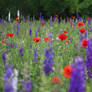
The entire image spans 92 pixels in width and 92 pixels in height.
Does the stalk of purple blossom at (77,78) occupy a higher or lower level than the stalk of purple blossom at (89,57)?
lower

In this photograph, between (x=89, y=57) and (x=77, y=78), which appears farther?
(x=89, y=57)

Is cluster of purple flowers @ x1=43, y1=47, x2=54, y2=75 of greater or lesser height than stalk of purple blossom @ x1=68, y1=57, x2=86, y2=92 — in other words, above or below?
above

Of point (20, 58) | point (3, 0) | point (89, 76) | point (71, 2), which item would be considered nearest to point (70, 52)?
point (20, 58)

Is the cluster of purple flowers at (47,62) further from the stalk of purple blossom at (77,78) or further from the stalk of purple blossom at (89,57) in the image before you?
the stalk of purple blossom at (77,78)

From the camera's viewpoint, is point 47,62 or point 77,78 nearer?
point 77,78

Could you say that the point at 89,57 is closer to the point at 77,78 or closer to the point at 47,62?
A: the point at 47,62

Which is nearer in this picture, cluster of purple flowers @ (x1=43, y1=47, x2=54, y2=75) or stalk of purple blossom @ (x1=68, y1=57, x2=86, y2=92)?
stalk of purple blossom @ (x1=68, y1=57, x2=86, y2=92)

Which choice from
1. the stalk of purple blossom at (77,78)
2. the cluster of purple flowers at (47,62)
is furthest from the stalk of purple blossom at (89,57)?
the stalk of purple blossom at (77,78)

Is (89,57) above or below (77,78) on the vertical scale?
above

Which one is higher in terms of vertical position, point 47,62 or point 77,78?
point 47,62

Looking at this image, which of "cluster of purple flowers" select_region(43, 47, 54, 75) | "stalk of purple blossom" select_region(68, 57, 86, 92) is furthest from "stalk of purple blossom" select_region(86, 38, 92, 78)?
"stalk of purple blossom" select_region(68, 57, 86, 92)

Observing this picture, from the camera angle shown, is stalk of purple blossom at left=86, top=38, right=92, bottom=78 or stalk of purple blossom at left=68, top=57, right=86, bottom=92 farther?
stalk of purple blossom at left=86, top=38, right=92, bottom=78

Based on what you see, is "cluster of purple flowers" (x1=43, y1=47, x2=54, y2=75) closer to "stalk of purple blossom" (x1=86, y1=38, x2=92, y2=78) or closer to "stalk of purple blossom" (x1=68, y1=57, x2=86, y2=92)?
"stalk of purple blossom" (x1=86, y1=38, x2=92, y2=78)

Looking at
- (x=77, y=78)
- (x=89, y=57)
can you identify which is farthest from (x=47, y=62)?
(x=77, y=78)
